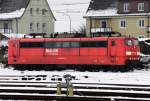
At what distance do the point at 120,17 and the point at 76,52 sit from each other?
36.5m

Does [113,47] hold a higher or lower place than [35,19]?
lower

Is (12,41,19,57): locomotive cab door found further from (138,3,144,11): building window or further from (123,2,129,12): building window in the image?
(123,2,129,12): building window

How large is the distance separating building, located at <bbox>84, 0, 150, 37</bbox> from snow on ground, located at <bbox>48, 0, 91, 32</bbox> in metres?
5.08

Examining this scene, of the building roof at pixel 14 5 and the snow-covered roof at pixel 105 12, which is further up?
the building roof at pixel 14 5

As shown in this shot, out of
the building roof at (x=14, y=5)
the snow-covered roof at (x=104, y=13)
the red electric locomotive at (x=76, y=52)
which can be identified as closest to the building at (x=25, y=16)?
the building roof at (x=14, y=5)

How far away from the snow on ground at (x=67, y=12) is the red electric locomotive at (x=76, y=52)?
38522mm

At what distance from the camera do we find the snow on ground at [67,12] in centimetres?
7927

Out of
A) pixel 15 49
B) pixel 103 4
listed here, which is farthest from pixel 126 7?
pixel 15 49

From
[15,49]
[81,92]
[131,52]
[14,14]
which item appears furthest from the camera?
[14,14]

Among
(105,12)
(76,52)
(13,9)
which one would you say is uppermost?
(13,9)

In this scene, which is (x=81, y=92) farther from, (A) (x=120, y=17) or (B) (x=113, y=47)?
(A) (x=120, y=17)

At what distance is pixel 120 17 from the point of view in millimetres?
72375

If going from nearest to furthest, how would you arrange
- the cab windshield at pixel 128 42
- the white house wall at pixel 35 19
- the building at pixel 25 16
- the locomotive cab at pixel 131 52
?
the locomotive cab at pixel 131 52
the cab windshield at pixel 128 42
the building at pixel 25 16
the white house wall at pixel 35 19

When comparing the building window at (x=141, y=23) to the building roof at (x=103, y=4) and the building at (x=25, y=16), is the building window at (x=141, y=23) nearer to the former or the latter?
the building roof at (x=103, y=4)
